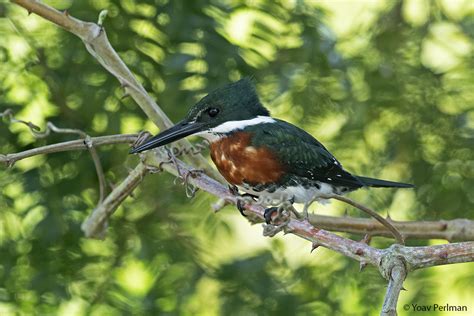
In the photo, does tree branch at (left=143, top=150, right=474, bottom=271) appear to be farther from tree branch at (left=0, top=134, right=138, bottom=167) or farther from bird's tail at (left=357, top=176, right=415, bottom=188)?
bird's tail at (left=357, top=176, right=415, bottom=188)

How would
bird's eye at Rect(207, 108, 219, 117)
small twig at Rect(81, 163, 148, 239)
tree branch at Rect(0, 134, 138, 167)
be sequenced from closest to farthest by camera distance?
tree branch at Rect(0, 134, 138, 167)
small twig at Rect(81, 163, 148, 239)
bird's eye at Rect(207, 108, 219, 117)

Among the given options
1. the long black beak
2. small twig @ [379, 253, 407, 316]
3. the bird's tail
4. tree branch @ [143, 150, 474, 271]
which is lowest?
small twig @ [379, 253, 407, 316]

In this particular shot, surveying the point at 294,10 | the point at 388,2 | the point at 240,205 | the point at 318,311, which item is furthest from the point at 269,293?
the point at 388,2

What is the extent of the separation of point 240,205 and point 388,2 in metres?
1.78

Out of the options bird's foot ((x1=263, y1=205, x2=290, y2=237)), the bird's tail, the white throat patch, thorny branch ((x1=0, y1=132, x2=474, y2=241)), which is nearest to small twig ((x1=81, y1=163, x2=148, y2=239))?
thorny branch ((x1=0, y1=132, x2=474, y2=241))

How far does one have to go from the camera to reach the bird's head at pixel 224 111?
2.77 m

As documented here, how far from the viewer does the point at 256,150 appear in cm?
272

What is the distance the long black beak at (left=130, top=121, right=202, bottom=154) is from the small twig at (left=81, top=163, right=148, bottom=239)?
8 cm

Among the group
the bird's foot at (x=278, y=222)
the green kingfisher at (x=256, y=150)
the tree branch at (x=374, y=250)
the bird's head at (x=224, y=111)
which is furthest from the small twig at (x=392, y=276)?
the bird's head at (x=224, y=111)

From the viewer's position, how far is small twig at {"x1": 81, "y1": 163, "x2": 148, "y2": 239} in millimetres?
2527

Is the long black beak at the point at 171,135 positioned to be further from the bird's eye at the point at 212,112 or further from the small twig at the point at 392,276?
the small twig at the point at 392,276

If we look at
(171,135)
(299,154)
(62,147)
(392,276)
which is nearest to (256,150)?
(299,154)

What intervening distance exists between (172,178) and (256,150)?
0.57 metres

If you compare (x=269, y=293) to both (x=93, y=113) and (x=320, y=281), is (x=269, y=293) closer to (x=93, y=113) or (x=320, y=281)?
(x=320, y=281)
